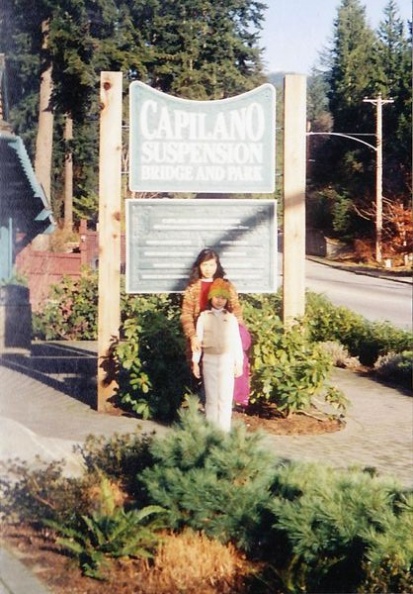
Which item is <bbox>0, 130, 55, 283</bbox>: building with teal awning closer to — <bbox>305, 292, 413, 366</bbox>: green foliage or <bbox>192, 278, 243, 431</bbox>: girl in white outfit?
<bbox>192, 278, 243, 431</bbox>: girl in white outfit

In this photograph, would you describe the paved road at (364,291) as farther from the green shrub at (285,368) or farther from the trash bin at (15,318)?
the green shrub at (285,368)

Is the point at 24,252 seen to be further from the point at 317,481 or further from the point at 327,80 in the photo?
the point at 317,481

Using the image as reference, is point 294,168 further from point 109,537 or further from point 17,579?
point 17,579

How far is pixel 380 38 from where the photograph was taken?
933 centimetres

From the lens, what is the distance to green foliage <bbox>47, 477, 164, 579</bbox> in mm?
4844

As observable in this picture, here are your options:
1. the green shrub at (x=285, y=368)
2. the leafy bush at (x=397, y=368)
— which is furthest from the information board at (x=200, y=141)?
the leafy bush at (x=397, y=368)

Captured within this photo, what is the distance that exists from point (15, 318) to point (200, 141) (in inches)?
274

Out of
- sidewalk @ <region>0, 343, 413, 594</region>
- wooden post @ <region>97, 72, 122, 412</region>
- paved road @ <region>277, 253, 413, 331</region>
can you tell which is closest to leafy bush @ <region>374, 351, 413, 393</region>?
sidewalk @ <region>0, 343, 413, 594</region>

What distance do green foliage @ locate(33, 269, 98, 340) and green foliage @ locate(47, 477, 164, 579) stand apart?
10530 mm

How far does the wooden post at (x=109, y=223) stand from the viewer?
8.69 metres

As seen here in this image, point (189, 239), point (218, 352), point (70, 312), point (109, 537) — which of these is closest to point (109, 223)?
point (189, 239)

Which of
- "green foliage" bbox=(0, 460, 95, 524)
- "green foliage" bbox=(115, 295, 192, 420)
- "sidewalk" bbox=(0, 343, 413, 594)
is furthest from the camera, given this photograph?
"green foliage" bbox=(115, 295, 192, 420)

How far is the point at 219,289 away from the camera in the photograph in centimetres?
713

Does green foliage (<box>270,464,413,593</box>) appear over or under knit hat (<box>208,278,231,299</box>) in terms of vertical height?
under
